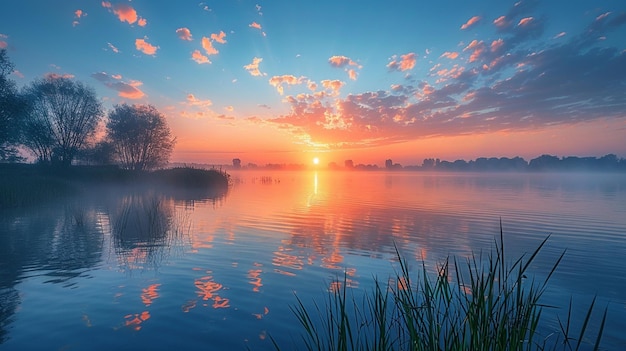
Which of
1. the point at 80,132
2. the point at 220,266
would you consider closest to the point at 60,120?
the point at 80,132

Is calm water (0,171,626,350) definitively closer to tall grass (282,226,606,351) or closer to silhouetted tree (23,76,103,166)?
tall grass (282,226,606,351)

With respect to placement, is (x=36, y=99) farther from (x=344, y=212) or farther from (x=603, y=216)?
(x=603, y=216)

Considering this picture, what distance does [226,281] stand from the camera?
37.1 feet

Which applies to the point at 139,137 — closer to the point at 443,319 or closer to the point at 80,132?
the point at 80,132

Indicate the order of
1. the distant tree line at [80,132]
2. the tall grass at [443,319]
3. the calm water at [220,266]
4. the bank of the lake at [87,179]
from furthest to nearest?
the distant tree line at [80,132] < the bank of the lake at [87,179] < the calm water at [220,266] < the tall grass at [443,319]

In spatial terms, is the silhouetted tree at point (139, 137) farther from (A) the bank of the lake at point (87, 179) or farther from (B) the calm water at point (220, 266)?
(B) the calm water at point (220, 266)

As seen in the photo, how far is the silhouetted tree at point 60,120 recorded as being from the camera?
5450 centimetres

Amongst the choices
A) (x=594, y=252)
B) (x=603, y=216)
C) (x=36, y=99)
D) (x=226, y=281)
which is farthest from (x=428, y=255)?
(x=36, y=99)

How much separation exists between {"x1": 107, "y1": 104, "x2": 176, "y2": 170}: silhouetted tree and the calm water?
45.6 m

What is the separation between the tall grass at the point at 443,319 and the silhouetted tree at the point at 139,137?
71859 millimetres

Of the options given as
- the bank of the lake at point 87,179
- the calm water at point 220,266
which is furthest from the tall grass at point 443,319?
the bank of the lake at point 87,179

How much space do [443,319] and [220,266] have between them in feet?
32.7

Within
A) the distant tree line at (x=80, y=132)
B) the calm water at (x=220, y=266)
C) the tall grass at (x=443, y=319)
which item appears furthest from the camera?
the distant tree line at (x=80, y=132)

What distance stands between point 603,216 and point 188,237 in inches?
1313
